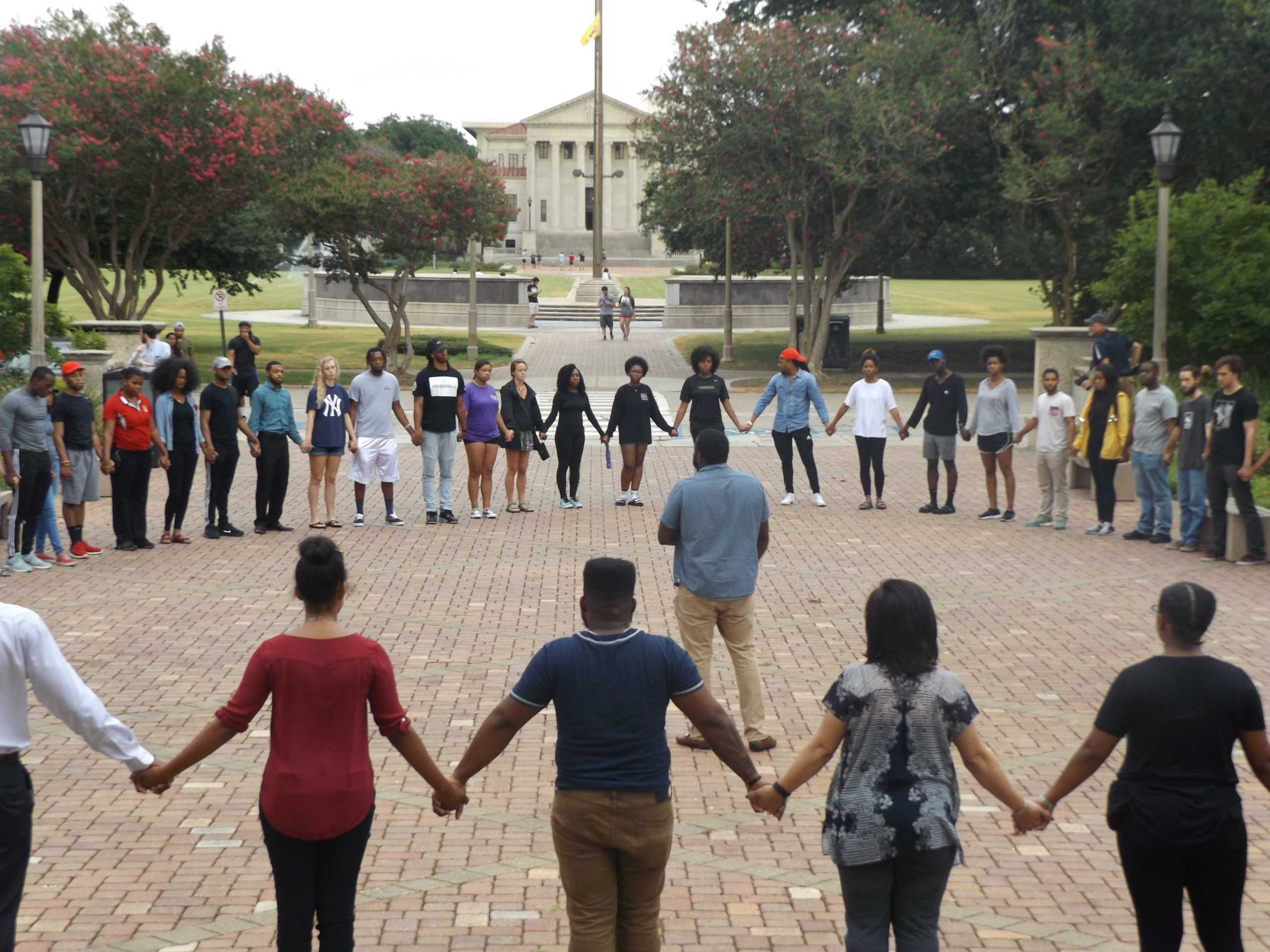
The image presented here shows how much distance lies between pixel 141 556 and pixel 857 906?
10226mm

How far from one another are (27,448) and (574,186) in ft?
328

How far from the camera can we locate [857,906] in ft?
13.6

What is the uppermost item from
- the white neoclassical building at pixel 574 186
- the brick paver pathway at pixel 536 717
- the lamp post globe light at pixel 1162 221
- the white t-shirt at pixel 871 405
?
the white neoclassical building at pixel 574 186

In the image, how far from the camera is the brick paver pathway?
5.47m

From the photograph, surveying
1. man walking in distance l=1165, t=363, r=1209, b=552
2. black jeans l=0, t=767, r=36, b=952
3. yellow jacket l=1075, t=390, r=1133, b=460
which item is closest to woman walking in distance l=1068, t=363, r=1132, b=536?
yellow jacket l=1075, t=390, r=1133, b=460

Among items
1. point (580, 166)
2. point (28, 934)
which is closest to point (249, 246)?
point (28, 934)

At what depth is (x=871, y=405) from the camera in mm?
15508

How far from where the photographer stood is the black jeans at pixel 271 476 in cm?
1389

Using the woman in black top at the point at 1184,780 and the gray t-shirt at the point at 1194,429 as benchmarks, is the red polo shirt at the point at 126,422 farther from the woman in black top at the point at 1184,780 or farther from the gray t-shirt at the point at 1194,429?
the woman in black top at the point at 1184,780

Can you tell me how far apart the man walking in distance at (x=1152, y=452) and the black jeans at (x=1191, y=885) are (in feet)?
32.1

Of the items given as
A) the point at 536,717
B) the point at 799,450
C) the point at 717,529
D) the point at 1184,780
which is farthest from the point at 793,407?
the point at 1184,780

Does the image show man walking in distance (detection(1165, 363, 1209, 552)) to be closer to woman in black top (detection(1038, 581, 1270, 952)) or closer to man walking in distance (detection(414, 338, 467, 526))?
man walking in distance (detection(414, 338, 467, 526))

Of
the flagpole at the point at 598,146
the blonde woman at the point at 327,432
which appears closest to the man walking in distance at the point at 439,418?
the blonde woman at the point at 327,432

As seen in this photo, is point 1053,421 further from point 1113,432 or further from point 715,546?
point 715,546
